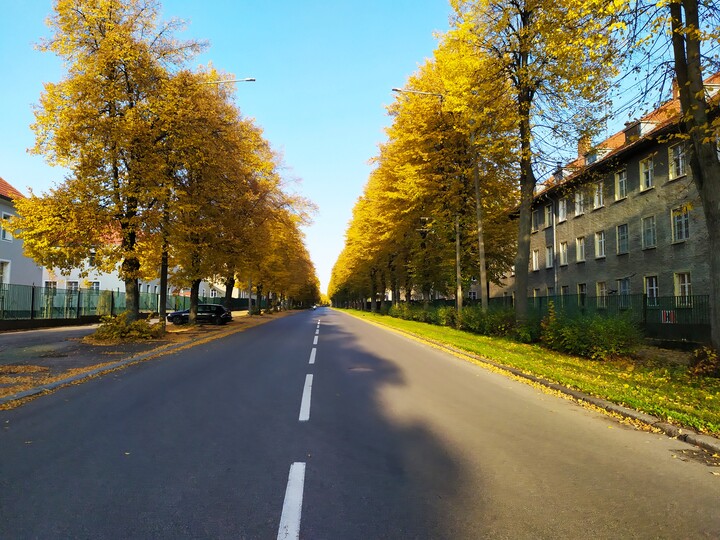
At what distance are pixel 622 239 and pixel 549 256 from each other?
9.59 meters

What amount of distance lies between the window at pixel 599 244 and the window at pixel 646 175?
463 centimetres

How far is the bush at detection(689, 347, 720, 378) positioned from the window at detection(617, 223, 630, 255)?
2052cm

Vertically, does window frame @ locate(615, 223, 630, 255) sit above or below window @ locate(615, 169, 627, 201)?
below

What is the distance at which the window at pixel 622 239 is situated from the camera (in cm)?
2860

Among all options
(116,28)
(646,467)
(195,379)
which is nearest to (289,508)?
(646,467)

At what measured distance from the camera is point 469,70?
688 inches

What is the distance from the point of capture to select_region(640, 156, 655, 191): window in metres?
26.4

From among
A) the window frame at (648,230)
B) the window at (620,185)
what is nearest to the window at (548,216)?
the window at (620,185)

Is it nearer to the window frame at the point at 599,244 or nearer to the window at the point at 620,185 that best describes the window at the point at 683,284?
the window at the point at 620,185

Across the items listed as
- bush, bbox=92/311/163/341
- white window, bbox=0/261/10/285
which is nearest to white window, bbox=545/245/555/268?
bush, bbox=92/311/163/341

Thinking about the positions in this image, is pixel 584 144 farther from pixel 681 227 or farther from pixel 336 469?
pixel 336 469

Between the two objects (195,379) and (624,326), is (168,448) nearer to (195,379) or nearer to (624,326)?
(195,379)

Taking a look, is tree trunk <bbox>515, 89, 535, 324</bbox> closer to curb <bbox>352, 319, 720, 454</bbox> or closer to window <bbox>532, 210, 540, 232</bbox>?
curb <bbox>352, 319, 720, 454</bbox>

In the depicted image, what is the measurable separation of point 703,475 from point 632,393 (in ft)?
12.8
